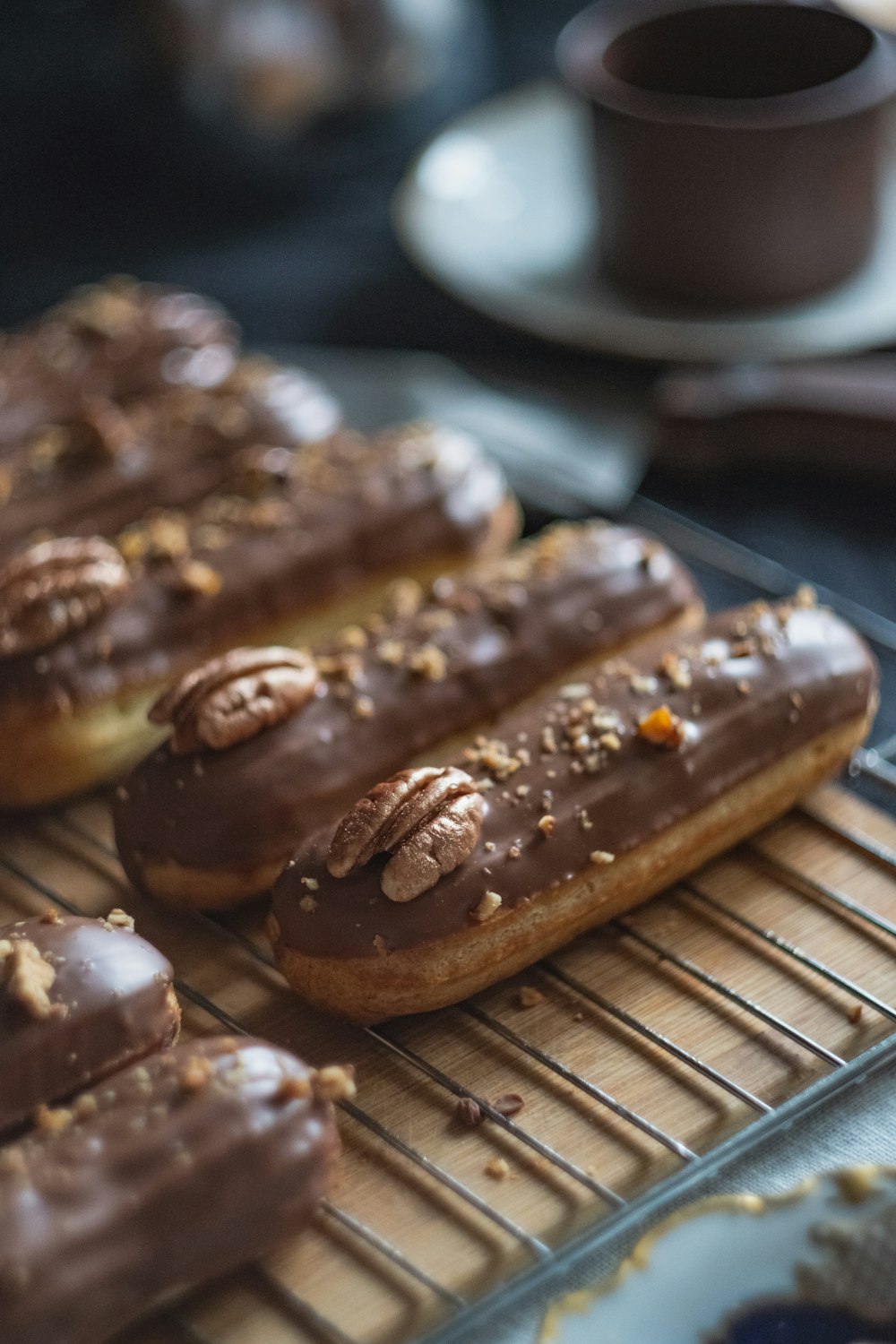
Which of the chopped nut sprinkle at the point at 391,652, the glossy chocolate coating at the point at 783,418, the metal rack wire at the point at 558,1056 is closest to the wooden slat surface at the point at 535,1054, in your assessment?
the metal rack wire at the point at 558,1056

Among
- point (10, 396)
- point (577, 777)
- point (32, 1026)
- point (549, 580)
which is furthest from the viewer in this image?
point (10, 396)

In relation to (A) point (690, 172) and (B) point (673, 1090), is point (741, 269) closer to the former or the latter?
(A) point (690, 172)

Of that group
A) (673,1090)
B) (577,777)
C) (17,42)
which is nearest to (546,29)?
(17,42)

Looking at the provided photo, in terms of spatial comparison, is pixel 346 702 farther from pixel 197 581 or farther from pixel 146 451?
pixel 146 451

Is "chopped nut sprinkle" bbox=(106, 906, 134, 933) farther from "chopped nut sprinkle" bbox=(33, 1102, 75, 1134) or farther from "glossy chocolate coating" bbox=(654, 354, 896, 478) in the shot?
"glossy chocolate coating" bbox=(654, 354, 896, 478)

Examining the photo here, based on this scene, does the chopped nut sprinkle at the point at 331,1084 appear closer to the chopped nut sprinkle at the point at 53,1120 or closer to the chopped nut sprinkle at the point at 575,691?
the chopped nut sprinkle at the point at 53,1120

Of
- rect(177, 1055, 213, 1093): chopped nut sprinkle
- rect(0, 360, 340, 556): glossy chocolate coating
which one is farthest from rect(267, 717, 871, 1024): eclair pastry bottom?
rect(0, 360, 340, 556): glossy chocolate coating
